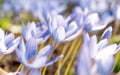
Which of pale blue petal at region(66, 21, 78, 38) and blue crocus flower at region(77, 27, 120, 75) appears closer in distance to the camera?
blue crocus flower at region(77, 27, 120, 75)

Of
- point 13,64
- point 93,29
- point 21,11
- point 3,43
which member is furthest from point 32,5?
point 3,43

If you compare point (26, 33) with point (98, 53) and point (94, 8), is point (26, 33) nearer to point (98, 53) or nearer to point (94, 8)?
point (98, 53)

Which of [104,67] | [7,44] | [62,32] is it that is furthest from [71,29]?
[104,67]

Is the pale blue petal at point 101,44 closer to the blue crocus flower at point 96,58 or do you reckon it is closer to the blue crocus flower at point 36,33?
the blue crocus flower at point 96,58

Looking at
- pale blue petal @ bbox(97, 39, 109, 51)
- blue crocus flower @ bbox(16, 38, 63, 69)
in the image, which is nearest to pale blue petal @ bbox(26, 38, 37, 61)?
blue crocus flower @ bbox(16, 38, 63, 69)

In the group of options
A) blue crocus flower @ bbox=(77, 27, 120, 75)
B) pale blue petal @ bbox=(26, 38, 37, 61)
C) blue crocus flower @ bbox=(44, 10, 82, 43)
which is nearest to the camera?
blue crocus flower @ bbox=(77, 27, 120, 75)

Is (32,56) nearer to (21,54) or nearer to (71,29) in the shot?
(21,54)

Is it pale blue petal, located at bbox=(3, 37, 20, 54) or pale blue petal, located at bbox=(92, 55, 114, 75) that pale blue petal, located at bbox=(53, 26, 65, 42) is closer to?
pale blue petal, located at bbox=(3, 37, 20, 54)
